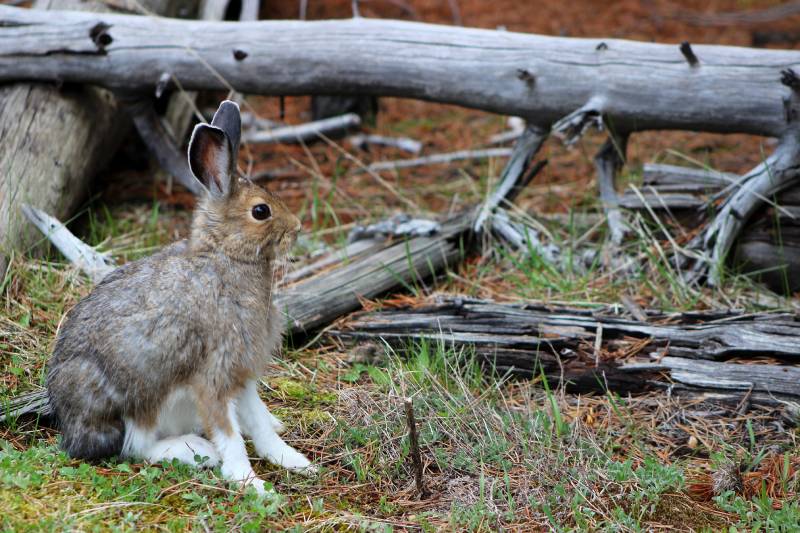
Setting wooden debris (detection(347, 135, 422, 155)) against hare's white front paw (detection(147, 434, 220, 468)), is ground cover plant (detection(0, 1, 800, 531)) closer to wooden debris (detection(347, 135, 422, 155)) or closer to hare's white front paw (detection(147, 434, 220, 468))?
hare's white front paw (detection(147, 434, 220, 468))

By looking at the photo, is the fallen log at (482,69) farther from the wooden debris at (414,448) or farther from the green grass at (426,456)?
the wooden debris at (414,448)

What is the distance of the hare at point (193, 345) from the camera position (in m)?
3.74

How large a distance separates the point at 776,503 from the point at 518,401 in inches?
52.8

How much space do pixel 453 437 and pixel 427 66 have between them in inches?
115

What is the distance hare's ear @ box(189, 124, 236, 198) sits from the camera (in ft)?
12.2

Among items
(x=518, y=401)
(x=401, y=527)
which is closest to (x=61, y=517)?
(x=401, y=527)

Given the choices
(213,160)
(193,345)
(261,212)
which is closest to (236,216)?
(261,212)

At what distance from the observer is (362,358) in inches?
195

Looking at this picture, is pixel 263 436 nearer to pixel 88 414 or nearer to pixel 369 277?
pixel 88 414

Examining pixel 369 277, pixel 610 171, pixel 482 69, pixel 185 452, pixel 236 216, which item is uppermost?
pixel 482 69

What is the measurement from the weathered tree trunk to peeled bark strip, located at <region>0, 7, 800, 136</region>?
0.68 ft

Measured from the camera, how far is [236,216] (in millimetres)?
→ 3934

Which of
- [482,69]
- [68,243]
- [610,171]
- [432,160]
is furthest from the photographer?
[432,160]

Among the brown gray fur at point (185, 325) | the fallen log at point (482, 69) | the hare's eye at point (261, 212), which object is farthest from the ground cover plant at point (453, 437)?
the hare's eye at point (261, 212)
